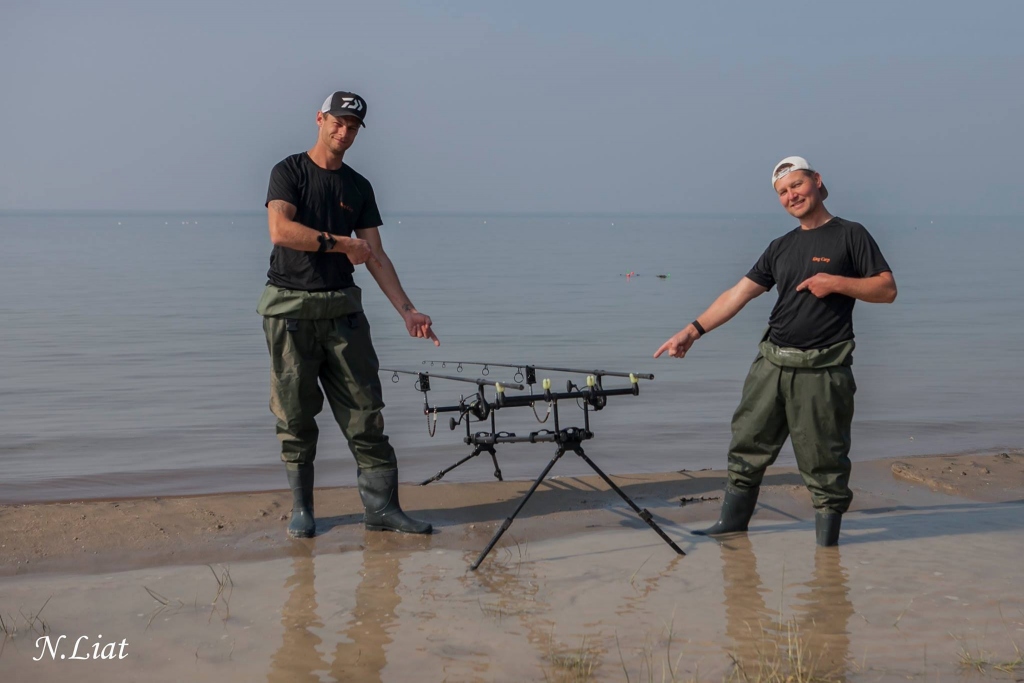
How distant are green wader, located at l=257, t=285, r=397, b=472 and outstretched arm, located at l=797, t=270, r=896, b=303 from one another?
206 centimetres

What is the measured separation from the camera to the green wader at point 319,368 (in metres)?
5.13

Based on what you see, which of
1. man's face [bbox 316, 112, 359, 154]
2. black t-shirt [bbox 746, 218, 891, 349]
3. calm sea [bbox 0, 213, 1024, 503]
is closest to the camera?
black t-shirt [bbox 746, 218, 891, 349]

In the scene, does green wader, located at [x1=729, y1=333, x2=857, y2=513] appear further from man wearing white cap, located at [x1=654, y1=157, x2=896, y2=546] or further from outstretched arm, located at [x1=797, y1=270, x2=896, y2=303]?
outstretched arm, located at [x1=797, y1=270, x2=896, y2=303]

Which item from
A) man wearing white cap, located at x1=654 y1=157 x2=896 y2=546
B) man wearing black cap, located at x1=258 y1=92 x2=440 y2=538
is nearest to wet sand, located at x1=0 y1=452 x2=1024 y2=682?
man wearing black cap, located at x1=258 y1=92 x2=440 y2=538

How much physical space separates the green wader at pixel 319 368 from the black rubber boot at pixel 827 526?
2114mm

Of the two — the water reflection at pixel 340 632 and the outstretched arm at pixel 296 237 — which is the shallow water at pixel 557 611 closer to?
the water reflection at pixel 340 632

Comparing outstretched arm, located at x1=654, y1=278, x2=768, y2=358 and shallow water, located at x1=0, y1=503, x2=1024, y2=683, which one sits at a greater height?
outstretched arm, located at x1=654, y1=278, x2=768, y2=358

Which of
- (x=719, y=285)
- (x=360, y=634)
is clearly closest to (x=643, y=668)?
(x=360, y=634)

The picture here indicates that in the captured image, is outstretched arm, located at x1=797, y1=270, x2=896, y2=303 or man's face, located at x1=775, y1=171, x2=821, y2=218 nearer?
outstretched arm, located at x1=797, y1=270, x2=896, y2=303

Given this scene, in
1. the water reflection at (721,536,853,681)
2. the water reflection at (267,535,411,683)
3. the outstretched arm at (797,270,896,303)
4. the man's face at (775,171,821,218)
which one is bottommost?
the water reflection at (267,535,411,683)

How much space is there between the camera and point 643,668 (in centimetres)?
382

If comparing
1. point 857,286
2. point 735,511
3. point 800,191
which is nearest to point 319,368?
point 735,511

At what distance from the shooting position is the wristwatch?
4.98 metres

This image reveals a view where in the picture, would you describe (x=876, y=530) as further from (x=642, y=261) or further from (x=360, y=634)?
(x=642, y=261)
